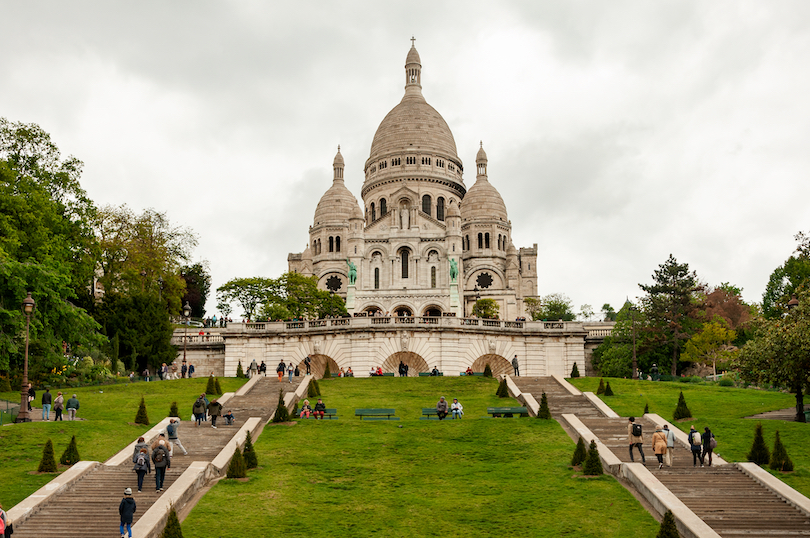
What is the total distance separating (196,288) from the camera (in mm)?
90812

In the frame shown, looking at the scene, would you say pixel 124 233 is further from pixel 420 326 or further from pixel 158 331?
pixel 420 326

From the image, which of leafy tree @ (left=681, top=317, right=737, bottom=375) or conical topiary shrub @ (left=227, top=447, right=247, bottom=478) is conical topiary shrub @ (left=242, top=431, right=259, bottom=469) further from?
leafy tree @ (left=681, top=317, right=737, bottom=375)

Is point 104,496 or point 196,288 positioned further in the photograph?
point 196,288

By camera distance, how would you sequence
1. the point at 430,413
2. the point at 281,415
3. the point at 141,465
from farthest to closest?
the point at 430,413 < the point at 281,415 < the point at 141,465

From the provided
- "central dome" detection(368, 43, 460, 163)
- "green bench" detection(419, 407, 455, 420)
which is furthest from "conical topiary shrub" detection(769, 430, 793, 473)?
"central dome" detection(368, 43, 460, 163)

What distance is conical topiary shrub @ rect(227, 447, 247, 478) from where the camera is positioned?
22969 mm

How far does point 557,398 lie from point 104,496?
19.7m

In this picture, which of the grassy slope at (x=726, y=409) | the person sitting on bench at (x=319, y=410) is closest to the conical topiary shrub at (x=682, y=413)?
the grassy slope at (x=726, y=409)

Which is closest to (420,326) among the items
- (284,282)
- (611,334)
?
(611,334)

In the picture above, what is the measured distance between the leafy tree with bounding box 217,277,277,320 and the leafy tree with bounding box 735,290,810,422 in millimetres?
47158

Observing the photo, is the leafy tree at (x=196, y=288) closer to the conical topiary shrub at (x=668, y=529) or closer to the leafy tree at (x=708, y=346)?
the leafy tree at (x=708, y=346)

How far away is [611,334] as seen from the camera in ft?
187

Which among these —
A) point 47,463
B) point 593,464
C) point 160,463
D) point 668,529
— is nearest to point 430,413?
point 593,464

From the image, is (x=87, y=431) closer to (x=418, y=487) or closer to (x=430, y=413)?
(x=418, y=487)
